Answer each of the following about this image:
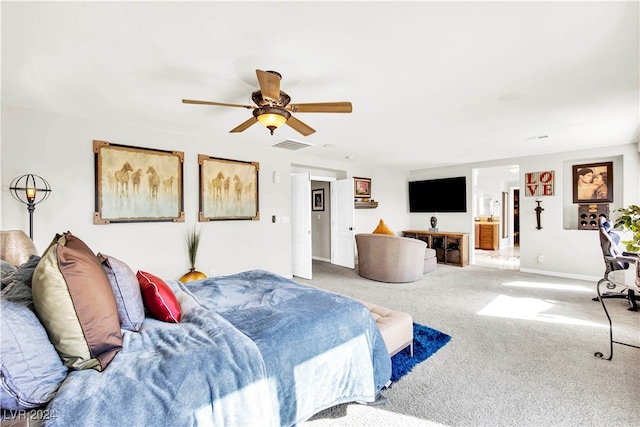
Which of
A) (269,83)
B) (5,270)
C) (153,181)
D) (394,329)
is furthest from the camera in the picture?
(153,181)

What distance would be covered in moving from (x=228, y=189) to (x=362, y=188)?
3530 mm

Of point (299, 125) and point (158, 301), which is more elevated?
point (299, 125)

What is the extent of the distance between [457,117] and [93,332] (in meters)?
3.65

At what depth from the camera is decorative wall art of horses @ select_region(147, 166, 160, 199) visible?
11.7ft

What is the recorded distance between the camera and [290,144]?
4465mm

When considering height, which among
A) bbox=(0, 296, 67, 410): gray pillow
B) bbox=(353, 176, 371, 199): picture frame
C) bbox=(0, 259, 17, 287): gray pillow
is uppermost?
bbox=(353, 176, 371, 199): picture frame

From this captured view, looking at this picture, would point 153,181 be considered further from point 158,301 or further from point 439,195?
point 439,195

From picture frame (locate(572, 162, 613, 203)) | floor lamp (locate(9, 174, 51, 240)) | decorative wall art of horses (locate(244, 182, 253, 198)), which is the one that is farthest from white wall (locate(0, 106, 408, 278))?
picture frame (locate(572, 162, 613, 203))

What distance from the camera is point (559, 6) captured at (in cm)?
150

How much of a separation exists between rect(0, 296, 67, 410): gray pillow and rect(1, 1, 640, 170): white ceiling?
1.55 metres

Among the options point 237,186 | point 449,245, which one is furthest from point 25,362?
point 449,245

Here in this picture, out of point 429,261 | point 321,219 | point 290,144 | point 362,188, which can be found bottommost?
point 429,261

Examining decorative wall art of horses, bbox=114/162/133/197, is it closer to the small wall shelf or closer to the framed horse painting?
the framed horse painting

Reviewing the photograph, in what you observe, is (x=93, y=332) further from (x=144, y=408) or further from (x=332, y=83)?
(x=332, y=83)
